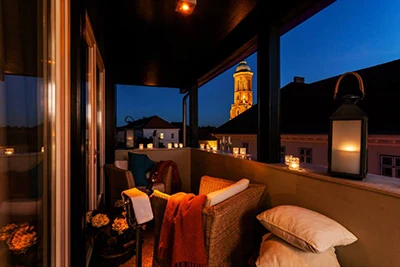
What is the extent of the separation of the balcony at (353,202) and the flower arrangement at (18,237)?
1.68 metres

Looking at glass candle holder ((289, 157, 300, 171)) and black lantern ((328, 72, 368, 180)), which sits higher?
black lantern ((328, 72, 368, 180))

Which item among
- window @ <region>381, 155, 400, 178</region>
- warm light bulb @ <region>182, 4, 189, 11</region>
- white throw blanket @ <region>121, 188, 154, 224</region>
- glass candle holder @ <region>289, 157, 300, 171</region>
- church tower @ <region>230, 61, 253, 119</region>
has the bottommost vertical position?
window @ <region>381, 155, 400, 178</region>

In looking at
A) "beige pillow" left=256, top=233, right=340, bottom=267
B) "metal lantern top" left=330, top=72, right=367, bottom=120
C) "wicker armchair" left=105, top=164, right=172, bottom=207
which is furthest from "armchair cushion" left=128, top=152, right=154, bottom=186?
"metal lantern top" left=330, top=72, right=367, bottom=120

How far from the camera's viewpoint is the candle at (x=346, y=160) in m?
1.43

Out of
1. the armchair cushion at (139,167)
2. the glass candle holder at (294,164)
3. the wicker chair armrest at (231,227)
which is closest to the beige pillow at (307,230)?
the wicker chair armrest at (231,227)

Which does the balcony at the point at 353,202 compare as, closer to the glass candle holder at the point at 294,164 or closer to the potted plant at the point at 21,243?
the glass candle holder at the point at 294,164

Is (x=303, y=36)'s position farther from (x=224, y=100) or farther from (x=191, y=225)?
(x=191, y=225)

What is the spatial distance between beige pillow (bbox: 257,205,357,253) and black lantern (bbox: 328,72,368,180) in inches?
14.8

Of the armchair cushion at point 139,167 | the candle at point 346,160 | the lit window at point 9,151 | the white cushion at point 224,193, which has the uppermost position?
the lit window at point 9,151

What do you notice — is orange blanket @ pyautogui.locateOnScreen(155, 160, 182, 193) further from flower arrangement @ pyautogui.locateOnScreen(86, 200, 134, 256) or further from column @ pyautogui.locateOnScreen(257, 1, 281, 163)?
column @ pyautogui.locateOnScreen(257, 1, 281, 163)

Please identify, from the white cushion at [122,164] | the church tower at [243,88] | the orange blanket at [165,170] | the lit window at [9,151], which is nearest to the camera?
the lit window at [9,151]

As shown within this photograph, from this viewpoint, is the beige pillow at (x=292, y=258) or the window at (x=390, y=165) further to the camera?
the window at (x=390, y=165)

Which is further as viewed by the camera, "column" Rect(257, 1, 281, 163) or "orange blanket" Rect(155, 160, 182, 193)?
"orange blanket" Rect(155, 160, 182, 193)

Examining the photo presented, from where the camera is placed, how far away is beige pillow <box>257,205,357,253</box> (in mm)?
1189
